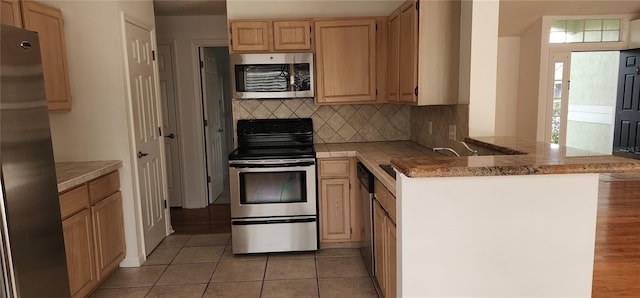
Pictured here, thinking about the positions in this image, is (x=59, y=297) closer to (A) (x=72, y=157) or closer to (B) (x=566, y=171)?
(A) (x=72, y=157)

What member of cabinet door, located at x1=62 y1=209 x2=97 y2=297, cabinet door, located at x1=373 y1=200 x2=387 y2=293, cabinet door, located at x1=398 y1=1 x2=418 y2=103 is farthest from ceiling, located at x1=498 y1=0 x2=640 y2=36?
cabinet door, located at x1=62 y1=209 x2=97 y2=297

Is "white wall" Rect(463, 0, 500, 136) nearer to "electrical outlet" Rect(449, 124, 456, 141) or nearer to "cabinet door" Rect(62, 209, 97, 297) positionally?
"electrical outlet" Rect(449, 124, 456, 141)

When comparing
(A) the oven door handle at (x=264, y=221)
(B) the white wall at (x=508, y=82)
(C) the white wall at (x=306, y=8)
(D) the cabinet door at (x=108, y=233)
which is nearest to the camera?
(D) the cabinet door at (x=108, y=233)

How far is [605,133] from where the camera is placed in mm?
6566

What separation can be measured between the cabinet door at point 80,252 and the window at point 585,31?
5339 millimetres

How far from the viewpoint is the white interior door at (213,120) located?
4785 mm

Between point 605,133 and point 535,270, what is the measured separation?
6.37 meters

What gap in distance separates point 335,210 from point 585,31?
418cm

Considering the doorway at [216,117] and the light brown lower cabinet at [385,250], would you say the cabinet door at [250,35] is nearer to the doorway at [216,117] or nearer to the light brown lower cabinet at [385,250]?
the doorway at [216,117]

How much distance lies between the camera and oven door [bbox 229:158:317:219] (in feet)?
10.4

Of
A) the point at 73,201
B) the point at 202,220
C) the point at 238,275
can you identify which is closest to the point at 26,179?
the point at 73,201

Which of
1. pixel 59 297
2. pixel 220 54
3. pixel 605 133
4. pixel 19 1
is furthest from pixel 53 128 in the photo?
pixel 605 133

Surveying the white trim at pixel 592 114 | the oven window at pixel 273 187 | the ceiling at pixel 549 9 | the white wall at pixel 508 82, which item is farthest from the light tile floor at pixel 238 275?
the white trim at pixel 592 114

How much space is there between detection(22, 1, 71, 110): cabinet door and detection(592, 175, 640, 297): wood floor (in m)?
3.73
